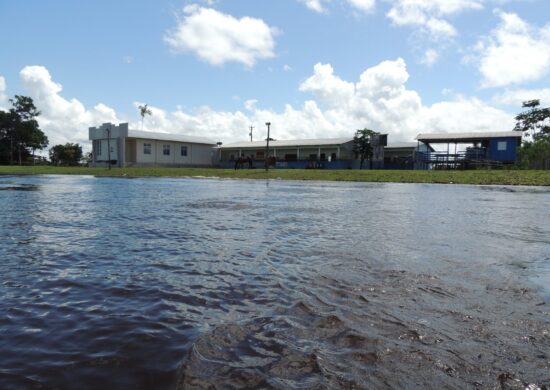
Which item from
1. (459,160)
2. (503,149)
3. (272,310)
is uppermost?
(503,149)

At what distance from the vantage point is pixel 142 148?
224 ft

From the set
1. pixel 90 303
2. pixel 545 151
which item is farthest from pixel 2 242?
pixel 545 151

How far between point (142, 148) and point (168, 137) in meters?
5.02

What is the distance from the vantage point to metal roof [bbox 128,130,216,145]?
220 ft

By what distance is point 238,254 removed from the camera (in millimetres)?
6762

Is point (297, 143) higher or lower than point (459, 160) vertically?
higher

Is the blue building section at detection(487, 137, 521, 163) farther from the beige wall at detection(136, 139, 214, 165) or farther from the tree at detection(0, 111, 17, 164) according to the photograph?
the tree at detection(0, 111, 17, 164)

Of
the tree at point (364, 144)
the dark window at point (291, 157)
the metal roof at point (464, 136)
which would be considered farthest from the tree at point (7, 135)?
the metal roof at point (464, 136)

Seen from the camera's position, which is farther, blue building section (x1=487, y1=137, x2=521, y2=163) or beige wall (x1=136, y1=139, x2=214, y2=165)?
beige wall (x1=136, y1=139, x2=214, y2=165)

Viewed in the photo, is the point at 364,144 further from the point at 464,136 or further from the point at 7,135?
the point at 7,135

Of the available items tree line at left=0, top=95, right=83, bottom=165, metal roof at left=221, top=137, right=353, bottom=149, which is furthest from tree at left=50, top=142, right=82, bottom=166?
metal roof at left=221, top=137, right=353, bottom=149

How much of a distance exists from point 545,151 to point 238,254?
145ft

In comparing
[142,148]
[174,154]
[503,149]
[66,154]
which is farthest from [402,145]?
[66,154]

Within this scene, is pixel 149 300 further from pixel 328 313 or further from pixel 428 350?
pixel 428 350
